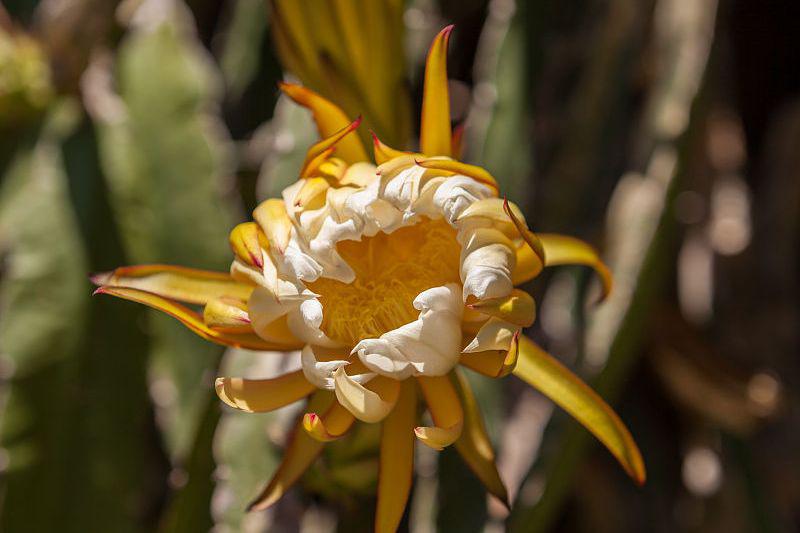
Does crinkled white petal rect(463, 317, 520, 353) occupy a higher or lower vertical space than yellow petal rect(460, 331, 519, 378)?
higher

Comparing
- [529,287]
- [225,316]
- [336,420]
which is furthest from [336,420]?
[529,287]

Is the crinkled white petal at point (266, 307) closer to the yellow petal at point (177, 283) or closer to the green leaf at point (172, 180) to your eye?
the yellow petal at point (177, 283)

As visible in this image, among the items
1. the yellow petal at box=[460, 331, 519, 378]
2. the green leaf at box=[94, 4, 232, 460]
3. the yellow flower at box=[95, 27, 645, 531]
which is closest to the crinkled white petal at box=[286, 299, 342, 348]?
the yellow flower at box=[95, 27, 645, 531]

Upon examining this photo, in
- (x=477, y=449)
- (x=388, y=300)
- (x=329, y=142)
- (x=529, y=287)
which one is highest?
(x=329, y=142)

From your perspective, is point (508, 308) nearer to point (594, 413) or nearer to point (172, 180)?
point (594, 413)

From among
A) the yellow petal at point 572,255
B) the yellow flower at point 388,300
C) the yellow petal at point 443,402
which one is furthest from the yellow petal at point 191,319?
the yellow petal at point 572,255

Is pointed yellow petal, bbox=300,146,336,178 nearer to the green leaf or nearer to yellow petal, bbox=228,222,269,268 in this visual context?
yellow petal, bbox=228,222,269,268

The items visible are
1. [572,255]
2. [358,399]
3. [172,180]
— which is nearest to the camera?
[358,399]
